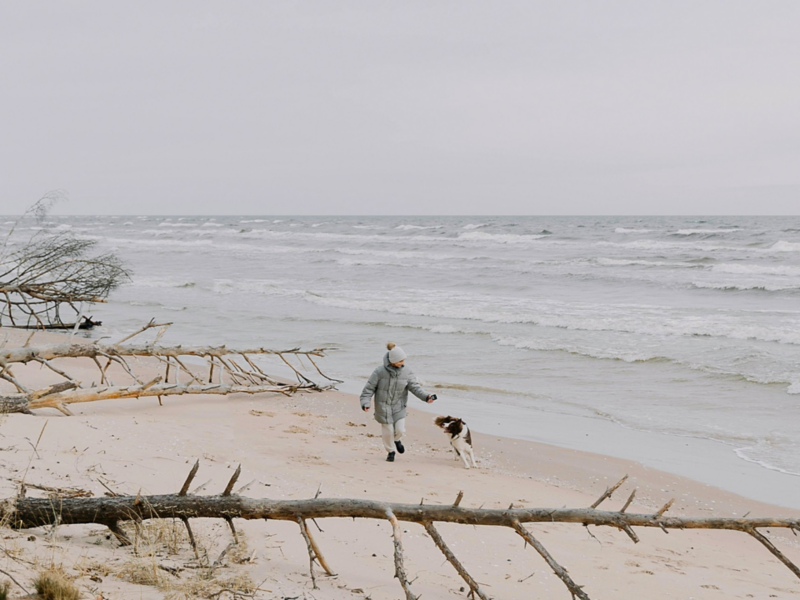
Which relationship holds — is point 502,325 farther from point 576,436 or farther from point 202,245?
point 202,245

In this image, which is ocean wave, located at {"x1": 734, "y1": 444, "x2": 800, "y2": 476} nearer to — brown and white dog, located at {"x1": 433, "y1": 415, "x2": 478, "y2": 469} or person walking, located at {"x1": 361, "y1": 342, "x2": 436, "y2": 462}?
brown and white dog, located at {"x1": 433, "y1": 415, "x2": 478, "y2": 469}

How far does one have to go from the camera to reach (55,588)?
2898mm

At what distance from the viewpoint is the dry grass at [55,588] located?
288 cm

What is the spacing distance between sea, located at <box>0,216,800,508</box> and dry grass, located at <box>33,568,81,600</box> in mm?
6769

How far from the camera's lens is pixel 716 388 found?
11.4 m

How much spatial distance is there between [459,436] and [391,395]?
1064 mm

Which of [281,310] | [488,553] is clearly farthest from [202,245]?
[488,553]

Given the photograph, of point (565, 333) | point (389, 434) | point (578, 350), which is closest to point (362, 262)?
point (565, 333)

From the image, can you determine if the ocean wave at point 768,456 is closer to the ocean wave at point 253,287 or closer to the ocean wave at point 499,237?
the ocean wave at point 253,287

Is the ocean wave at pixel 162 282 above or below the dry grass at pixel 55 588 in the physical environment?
below

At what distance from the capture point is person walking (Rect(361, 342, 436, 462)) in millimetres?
7988

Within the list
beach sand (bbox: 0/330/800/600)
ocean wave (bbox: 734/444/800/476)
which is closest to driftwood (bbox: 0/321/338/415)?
beach sand (bbox: 0/330/800/600)

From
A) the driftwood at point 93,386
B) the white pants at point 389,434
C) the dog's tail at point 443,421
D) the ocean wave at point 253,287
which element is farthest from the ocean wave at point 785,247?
the white pants at point 389,434

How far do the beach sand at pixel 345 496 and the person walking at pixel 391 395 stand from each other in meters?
0.33
